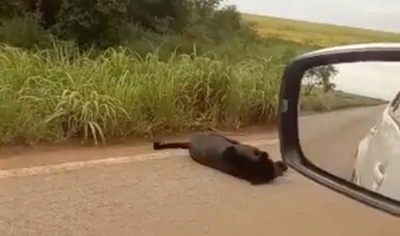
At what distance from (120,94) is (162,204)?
195cm

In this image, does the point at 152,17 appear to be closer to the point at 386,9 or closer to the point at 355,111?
the point at 386,9

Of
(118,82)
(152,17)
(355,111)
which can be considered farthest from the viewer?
(152,17)

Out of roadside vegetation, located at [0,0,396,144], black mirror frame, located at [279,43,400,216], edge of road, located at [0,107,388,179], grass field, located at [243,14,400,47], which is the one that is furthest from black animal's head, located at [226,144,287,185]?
black mirror frame, located at [279,43,400,216]

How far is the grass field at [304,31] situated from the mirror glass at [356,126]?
511 cm

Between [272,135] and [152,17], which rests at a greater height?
[152,17]

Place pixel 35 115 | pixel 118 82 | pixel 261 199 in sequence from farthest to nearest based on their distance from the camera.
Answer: pixel 118 82 → pixel 35 115 → pixel 261 199

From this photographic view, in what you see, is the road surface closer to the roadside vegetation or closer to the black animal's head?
the black animal's head

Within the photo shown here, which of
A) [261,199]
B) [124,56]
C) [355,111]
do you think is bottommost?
[261,199]

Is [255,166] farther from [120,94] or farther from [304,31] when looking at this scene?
[304,31]

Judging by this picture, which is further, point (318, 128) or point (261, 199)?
point (261, 199)

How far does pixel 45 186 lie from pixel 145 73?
228 cm

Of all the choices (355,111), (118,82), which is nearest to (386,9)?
(118,82)

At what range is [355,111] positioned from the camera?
6.34 feet

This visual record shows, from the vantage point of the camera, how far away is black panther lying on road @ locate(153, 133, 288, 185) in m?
4.81
